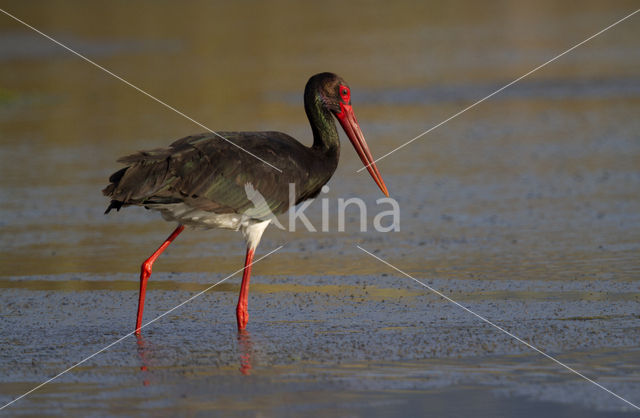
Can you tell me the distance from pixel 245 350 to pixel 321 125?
213 cm

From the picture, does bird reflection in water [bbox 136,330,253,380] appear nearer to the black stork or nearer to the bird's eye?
the black stork

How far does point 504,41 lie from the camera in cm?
2408

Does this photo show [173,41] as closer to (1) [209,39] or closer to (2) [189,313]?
(1) [209,39]

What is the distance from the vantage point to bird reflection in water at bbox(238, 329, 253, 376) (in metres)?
6.03

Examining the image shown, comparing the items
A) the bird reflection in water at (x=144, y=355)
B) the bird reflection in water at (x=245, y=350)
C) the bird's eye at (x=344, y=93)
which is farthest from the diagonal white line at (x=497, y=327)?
the bird reflection in water at (x=144, y=355)

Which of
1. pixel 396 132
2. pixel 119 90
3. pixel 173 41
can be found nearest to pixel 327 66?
pixel 119 90

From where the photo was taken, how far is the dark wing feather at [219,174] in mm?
6914

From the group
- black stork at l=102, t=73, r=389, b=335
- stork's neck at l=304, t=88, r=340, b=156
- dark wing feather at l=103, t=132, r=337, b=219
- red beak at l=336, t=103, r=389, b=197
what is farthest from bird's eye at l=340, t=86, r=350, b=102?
dark wing feather at l=103, t=132, r=337, b=219

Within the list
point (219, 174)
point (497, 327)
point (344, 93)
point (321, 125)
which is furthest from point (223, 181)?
point (497, 327)

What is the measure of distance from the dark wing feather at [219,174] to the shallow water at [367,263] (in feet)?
2.41

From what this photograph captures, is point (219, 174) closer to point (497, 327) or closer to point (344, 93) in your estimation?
point (344, 93)

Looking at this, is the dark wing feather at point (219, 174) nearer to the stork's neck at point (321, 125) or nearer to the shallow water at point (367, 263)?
the stork's neck at point (321, 125)

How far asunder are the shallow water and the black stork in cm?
58

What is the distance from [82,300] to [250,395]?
8.06 ft
